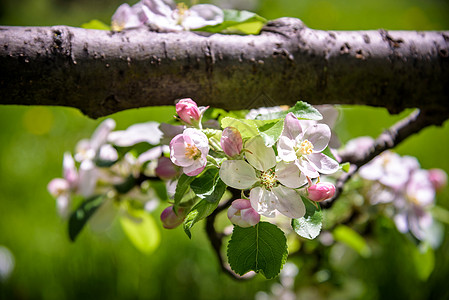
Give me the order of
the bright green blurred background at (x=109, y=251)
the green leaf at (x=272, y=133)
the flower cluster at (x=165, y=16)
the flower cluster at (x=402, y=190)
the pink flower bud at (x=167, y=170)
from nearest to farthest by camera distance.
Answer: the green leaf at (x=272, y=133) < the pink flower bud at (x=167, y=170) < the flower cluster at (x=165, y=16) < the flower cluster at (x=402, y=190) < the bright green blurred background at (x=109, y=251)

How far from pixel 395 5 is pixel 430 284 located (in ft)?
8.22

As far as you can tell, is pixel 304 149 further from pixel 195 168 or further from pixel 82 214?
pixel 82 214

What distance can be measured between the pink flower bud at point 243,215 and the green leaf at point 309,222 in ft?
0.17

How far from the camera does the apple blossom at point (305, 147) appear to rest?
43 cm

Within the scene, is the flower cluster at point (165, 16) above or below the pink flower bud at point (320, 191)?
above

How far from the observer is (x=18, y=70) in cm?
56

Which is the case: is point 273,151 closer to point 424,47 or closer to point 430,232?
point 424,47

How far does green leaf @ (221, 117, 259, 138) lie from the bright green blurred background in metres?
0.44

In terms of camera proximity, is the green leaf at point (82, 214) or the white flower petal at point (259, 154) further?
the green leaf at point (82, 214)

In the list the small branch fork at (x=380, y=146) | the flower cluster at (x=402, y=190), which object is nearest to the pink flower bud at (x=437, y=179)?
the flower cluster at (x=402, y=190)

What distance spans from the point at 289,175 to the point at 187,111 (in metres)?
0.13

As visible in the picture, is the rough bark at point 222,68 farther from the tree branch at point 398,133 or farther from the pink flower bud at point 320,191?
the pink flower bud at point 320,191

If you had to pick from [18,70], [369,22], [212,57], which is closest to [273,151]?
[212,57]

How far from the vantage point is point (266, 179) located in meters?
0.44
